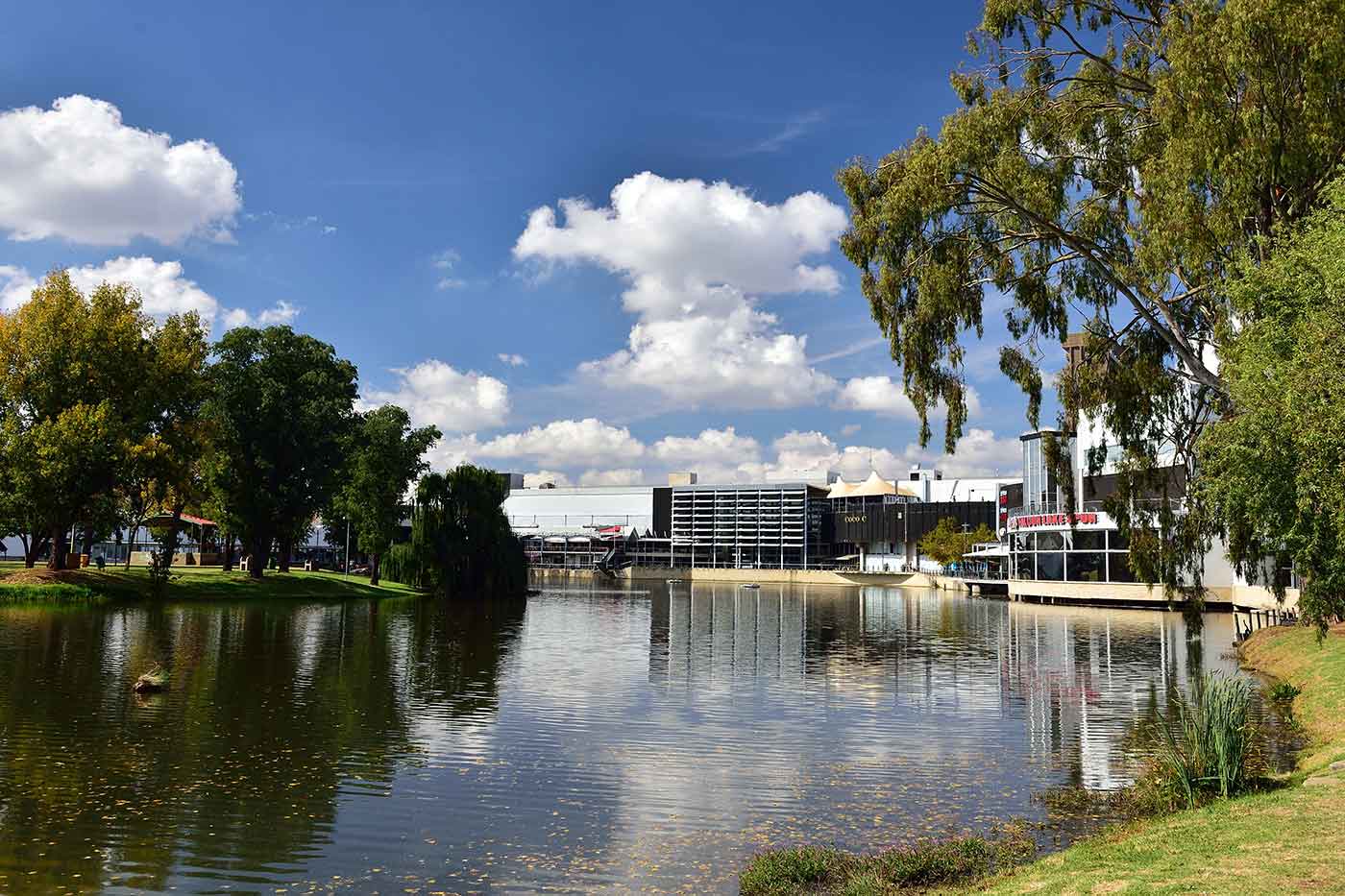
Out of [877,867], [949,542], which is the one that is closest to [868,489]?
[949,542]

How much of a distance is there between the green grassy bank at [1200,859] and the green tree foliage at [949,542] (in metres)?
133

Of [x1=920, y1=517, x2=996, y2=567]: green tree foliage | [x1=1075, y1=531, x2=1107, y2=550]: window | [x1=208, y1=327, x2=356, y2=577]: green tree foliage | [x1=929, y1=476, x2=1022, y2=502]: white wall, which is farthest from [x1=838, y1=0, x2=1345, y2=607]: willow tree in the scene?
[x1=929, y1=476, x2=1022, y2=502]: white wall

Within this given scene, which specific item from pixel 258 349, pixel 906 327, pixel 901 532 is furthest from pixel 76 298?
pixel 901 532

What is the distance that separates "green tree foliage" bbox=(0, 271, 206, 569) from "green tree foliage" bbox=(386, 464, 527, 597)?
2581 centimetres

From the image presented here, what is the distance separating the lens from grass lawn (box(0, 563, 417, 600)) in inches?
2084

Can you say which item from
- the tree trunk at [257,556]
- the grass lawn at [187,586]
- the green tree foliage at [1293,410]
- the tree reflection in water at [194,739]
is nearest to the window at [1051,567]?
the grass lawn at [187,586]

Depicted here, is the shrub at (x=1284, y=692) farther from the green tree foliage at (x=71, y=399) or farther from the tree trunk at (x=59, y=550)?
the tree trunk at (x=59, y=550)

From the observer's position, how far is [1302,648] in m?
34.3

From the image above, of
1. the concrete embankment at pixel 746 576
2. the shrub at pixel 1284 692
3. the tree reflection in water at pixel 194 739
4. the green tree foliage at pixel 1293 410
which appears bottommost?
the concrete embankment at pixel 746 576

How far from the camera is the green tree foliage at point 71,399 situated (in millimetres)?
51750

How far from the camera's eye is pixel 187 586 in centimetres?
6412

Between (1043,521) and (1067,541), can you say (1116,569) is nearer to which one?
(1067,541)

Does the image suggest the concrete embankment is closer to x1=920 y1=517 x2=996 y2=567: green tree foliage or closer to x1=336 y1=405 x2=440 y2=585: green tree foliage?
x1=920 y1=517 x2=996 y2=567: green tree foliage

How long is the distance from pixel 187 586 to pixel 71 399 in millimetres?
14664
